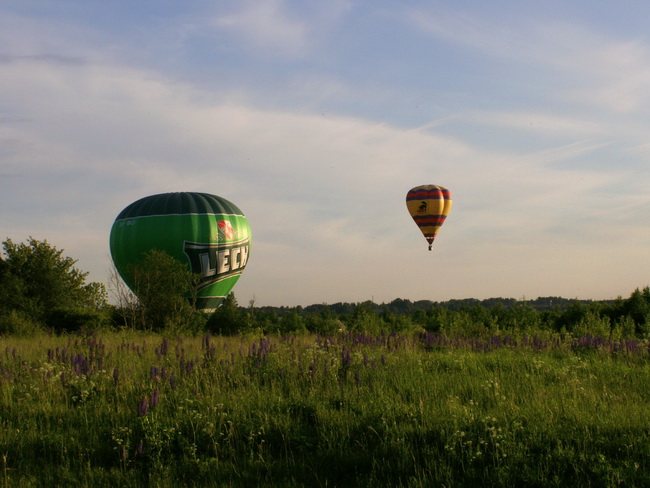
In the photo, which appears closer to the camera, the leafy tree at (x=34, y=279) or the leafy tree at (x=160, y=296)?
the leafy tree at (x=160, y=296)

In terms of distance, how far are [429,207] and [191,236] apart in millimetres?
17443

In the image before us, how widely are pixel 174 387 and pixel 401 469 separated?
433 cm

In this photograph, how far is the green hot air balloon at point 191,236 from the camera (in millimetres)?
44406

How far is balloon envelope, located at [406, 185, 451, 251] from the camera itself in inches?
1722

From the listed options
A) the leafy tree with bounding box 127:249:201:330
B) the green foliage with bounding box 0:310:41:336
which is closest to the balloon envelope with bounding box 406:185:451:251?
the leafy tree with bounding box 127:249:201:330

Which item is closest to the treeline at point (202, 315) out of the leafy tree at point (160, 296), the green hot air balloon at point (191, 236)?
the leafy tree at point (160, 296)

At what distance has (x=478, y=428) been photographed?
7.57 m

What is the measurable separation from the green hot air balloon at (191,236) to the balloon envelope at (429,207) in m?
14.1

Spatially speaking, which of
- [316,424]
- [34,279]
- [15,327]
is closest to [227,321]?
[15,327]

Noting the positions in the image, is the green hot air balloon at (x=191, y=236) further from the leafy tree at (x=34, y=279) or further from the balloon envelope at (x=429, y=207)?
the balloon envelope at (x=429, y=207)

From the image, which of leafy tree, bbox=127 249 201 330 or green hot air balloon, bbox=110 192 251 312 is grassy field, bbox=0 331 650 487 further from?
green hot air balloon, bbox=110 192 251 312

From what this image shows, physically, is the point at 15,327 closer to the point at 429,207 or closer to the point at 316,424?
the point at 316,424

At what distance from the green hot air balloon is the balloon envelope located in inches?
Result: 556

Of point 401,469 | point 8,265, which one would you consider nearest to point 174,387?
point 401,469
